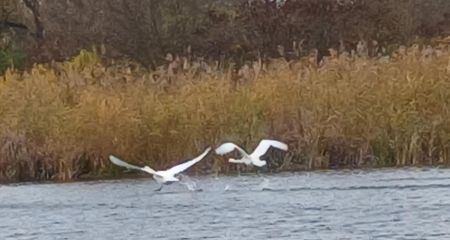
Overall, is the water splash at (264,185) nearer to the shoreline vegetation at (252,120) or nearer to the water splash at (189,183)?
the water splash at (189,183)

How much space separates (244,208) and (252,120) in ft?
10.5

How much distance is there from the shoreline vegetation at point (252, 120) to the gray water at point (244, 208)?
1.39ft

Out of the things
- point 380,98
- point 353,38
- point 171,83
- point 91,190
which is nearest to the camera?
point 91,190

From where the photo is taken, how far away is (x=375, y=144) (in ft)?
48.0

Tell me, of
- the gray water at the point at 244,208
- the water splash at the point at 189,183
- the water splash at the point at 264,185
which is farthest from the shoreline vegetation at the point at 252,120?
the water splash at the point at 264,185

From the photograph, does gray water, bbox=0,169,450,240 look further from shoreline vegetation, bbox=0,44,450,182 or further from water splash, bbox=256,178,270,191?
shoreline vegetation, bbox=0,44,450,182

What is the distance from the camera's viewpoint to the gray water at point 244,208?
35.4 ft

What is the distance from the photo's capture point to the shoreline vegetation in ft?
47.9

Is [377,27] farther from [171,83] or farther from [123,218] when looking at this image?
[123,218]

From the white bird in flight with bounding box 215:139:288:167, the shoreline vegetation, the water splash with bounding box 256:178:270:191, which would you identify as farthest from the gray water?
the shoreline vegetation

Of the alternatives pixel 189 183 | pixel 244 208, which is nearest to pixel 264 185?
pixel 189 183

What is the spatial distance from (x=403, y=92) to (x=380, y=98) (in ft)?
0.86

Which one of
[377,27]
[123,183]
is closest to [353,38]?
[377,27]

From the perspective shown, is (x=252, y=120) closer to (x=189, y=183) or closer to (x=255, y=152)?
(x=189, y=183)
